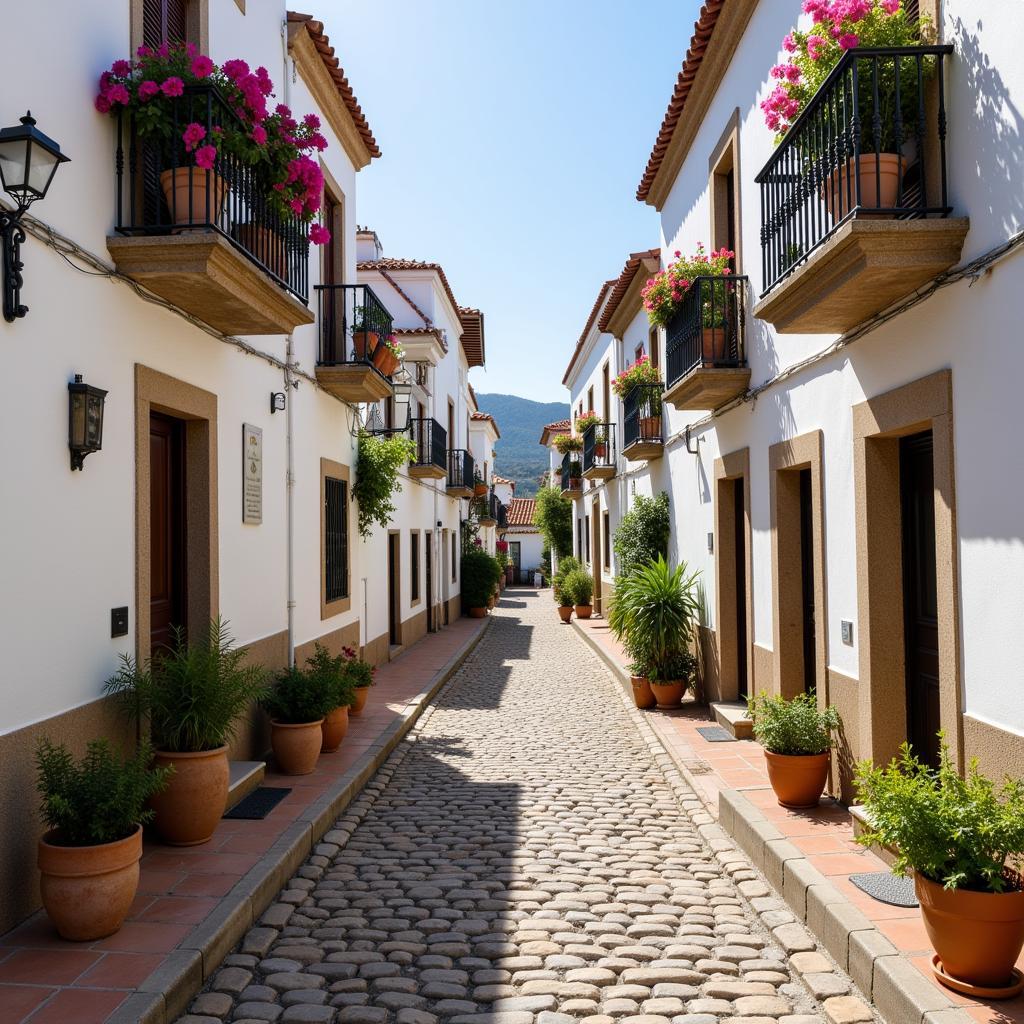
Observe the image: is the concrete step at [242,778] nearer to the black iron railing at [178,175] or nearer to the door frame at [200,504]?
the door frame at [200,504]

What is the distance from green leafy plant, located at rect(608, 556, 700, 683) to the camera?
9.84 metres

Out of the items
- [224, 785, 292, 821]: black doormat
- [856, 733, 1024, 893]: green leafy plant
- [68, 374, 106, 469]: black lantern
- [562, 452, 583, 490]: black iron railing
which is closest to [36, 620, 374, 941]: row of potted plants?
[224, 785, 292, 821]: black doormat

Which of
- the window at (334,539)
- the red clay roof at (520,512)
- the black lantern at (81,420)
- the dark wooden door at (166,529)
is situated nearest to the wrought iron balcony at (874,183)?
the black lantern at (81,420)

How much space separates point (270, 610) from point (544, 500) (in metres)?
22.9

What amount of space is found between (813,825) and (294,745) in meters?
3.79

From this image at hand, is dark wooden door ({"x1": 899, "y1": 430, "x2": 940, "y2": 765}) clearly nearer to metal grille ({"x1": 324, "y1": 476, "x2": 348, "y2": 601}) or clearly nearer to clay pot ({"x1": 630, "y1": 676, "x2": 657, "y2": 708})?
clay pot ({"x1": 630, "y1": 676, "x2": 657, "y2": 708})

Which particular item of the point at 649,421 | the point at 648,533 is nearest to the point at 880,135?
the point at 649,421

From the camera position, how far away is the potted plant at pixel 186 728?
198 inches

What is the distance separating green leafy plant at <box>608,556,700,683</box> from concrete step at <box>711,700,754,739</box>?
35.6 inches

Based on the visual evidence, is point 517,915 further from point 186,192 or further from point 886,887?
point 186,192

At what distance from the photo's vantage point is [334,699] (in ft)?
24.0

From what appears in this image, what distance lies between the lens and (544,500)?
100ft

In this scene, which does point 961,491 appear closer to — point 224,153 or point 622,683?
point 224,153

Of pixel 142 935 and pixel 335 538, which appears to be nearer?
pixel 142 935
